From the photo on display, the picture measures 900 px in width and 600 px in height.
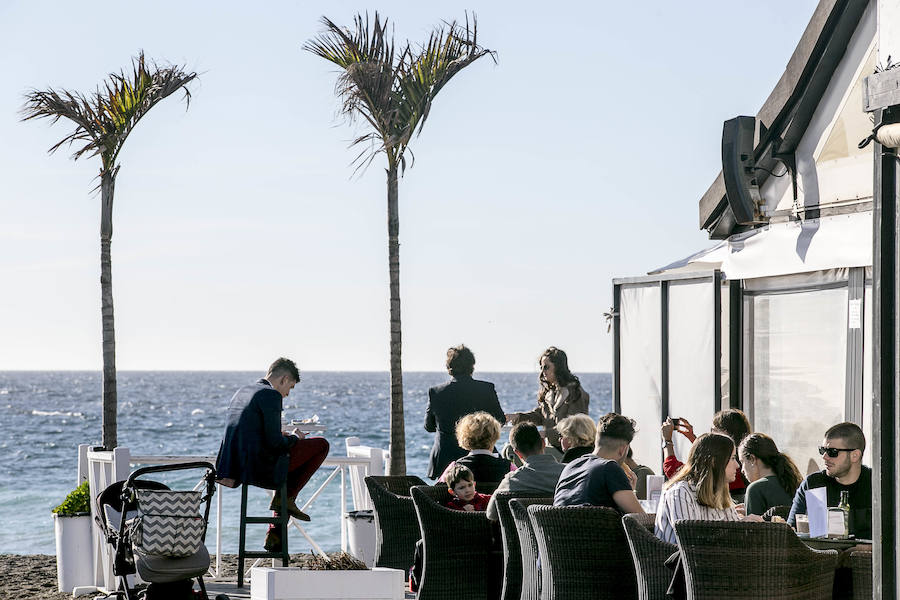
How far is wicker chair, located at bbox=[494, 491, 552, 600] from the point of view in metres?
6.24

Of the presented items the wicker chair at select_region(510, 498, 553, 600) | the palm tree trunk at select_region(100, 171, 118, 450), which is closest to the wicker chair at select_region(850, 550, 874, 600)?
the wicker chair at select_region(510, 498, 553, 600)

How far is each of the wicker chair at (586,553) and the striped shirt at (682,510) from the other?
0.22 meters

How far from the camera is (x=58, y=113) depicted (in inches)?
416

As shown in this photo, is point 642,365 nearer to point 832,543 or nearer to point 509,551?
point 509,551

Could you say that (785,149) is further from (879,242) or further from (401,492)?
(879,242)

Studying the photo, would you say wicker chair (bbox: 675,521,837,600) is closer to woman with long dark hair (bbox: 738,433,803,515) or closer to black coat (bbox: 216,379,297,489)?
woman with long dark hair (bbox: 738,433,803,515)

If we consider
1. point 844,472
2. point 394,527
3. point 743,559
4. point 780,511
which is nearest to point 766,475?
point 780,511

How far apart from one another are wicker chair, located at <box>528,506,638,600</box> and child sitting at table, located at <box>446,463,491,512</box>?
1.22 m

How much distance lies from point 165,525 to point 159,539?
0.08 m

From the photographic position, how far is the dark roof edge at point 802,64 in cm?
865

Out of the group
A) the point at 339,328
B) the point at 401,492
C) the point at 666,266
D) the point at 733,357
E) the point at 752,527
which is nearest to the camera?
the point at 752,527

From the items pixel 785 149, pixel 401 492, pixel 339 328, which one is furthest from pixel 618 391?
pixel 339 328

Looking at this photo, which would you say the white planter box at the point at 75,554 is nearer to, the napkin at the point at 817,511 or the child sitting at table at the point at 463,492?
the child sitting at table at the point at 463,492

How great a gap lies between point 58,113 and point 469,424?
5.21 meters
